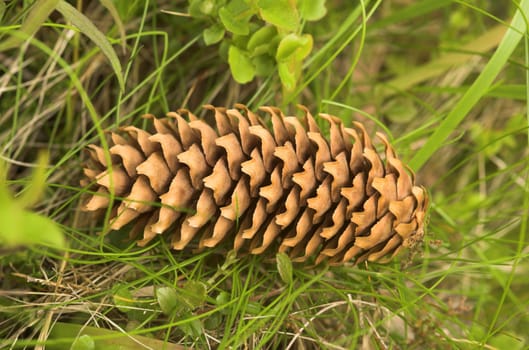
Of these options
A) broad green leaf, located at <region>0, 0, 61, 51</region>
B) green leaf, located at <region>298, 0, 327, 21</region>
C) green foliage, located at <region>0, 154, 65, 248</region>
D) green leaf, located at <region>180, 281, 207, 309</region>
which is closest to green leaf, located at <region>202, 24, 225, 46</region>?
green leaf, located at <region>298, 0, 327, 21</region>

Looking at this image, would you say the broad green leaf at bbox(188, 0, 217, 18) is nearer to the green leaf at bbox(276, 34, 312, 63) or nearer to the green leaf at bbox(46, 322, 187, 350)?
the green leaf at bbox(276, 34, 312, 63)

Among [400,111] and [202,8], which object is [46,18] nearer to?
[202,8]

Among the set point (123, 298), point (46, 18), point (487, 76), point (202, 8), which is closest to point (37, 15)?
point (46, 18)

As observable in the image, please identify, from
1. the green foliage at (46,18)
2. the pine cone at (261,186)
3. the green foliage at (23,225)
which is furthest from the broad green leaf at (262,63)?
the green foliage at (23,225)

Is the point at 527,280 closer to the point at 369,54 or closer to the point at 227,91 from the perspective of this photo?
the point at 369,54

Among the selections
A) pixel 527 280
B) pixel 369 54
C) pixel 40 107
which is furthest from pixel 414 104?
pixel 40 107

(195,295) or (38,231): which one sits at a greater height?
(38,231)
